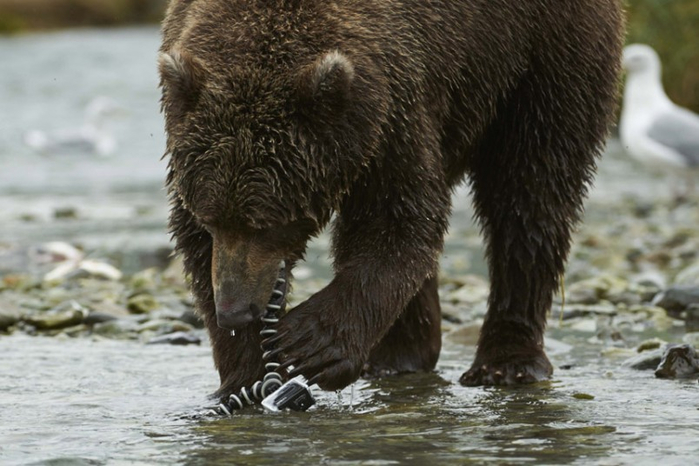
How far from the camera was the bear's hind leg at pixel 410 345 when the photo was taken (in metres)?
6.36

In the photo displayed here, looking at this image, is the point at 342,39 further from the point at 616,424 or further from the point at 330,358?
the point at 616,424

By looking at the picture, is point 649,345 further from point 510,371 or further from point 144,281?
point 144,281

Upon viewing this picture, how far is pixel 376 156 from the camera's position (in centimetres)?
508

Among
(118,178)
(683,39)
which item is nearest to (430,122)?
(118,178)

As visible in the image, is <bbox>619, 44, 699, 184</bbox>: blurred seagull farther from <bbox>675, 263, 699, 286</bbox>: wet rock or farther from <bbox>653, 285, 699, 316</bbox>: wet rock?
<bbox>653, 285, 699, 316</bbox>: wet rock

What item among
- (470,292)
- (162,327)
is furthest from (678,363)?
(470,292)

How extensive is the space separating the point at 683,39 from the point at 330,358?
658 inches

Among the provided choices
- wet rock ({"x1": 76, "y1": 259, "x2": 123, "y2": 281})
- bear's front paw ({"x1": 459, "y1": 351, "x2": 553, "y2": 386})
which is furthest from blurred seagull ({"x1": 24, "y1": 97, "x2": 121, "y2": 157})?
bear's front paw ({"x1": 459, "y1": 351, "x2": 553, "y2": 386})

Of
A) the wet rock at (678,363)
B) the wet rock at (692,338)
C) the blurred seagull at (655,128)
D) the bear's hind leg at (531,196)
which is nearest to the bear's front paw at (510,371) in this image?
the bear's hind leg at (531,196)

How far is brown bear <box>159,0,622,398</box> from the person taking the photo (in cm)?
473

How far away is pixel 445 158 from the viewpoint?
19.2 feet

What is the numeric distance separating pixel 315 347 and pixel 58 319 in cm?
302

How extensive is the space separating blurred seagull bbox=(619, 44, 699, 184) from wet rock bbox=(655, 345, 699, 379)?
926 cm

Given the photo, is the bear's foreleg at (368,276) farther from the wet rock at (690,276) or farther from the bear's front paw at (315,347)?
the wet rock at (690,276)
